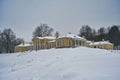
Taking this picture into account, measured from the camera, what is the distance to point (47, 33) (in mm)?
38438

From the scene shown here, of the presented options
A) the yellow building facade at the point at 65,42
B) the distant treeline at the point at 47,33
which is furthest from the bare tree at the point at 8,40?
the yellow building facade at the point at 65,42

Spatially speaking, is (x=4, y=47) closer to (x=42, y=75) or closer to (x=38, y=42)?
(x=38, y=42)

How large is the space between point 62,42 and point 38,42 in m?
6.16

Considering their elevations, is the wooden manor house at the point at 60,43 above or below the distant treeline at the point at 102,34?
below

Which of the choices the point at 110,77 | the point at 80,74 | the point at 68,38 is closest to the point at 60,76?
the point at 80,74

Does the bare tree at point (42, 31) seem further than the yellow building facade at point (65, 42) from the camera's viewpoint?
Yes

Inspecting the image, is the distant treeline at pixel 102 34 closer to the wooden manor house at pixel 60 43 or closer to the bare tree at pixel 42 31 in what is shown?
the wooden manor house at pixel 60 43

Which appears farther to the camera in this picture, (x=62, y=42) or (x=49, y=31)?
(x=49, y=31)

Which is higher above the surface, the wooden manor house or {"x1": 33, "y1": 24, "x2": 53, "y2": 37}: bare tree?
{"x1": 33, "y1": 24, "x2": 53, "y2": 37}: bare tree

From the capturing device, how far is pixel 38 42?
27.5 m

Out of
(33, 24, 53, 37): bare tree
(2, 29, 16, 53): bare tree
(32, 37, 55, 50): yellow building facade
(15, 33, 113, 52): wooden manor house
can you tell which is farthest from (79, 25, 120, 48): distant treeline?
(2, 29, 16, 53): bare tree

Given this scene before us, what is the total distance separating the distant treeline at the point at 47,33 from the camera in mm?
31938

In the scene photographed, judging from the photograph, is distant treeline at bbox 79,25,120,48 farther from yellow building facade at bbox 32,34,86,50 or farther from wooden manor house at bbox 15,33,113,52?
yellow building facade at bbox 32,34,86,50

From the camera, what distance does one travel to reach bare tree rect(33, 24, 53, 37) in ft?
120
